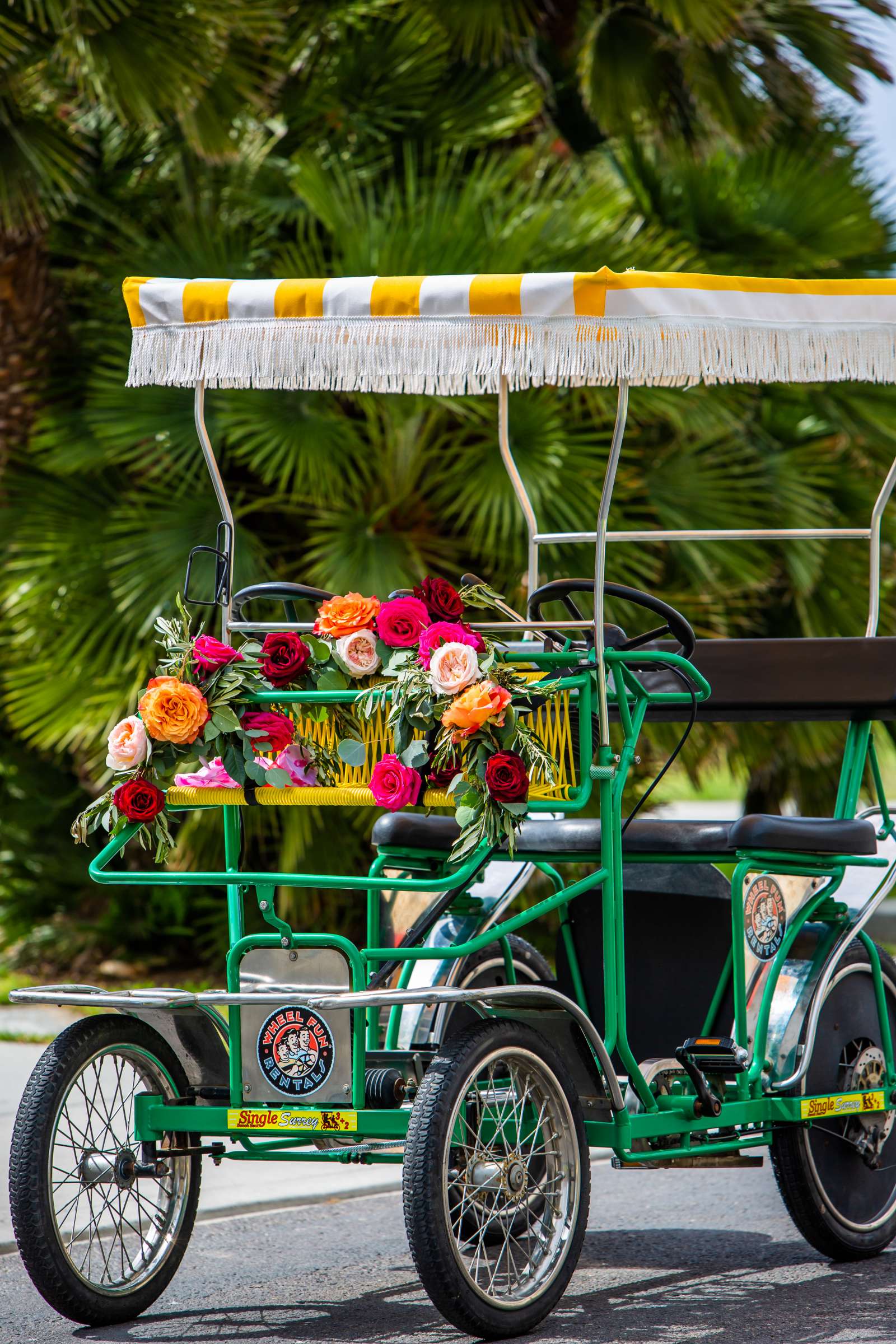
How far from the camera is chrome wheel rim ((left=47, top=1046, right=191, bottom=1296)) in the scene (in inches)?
162

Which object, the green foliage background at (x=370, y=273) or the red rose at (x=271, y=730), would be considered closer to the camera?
the red rose at (x=271, y=730)

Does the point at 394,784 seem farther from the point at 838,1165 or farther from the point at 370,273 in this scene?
the point at 370,273

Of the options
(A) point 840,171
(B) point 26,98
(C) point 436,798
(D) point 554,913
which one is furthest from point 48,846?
(C) point 436,798

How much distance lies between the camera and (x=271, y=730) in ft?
14.0

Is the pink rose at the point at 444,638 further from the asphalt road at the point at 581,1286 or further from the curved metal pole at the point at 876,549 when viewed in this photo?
the curved metal pole at the point at 876,549

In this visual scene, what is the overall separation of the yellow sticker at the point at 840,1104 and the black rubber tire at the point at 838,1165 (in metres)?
0.04

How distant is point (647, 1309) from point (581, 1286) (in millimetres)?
328

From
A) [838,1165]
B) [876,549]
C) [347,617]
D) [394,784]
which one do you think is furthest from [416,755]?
[876,549]

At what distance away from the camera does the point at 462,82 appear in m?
9.95

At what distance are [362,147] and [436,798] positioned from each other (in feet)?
21.1

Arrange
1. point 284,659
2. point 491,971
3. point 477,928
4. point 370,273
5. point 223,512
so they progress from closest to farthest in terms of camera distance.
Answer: point 284,659, point 223,512, point 477,928, point 491,971, point 370,273

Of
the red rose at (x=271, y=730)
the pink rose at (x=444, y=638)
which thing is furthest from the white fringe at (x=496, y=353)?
the red rose at (x=271, y=730)

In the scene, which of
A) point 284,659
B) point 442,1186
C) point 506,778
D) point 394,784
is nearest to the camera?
point 442,1186

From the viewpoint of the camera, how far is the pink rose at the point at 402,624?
4.23m
